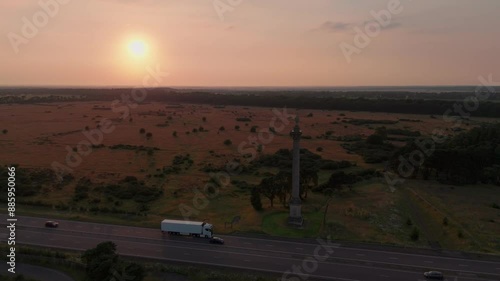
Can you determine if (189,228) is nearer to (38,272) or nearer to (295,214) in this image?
(295,214)

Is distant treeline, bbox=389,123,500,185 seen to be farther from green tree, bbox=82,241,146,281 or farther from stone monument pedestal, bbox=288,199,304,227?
green tree, bbox=82,241,146,281

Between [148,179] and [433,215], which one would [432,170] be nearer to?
[433,215]

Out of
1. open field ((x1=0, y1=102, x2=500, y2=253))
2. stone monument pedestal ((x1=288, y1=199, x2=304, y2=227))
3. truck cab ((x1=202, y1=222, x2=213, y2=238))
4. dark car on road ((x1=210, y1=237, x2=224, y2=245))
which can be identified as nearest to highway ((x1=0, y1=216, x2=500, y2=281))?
dark car on road ((x1=210, y1=237, x2=224, y2=245))

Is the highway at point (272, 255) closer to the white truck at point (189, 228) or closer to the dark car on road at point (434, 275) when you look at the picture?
the white truck at point (189, 228)

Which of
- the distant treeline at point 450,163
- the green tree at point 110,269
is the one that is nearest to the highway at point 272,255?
the green tree at point 110,269

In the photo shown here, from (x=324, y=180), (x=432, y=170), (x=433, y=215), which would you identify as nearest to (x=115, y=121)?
(x=324, y=180)

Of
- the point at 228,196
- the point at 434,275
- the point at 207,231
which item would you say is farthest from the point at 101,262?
the point at 228,196
